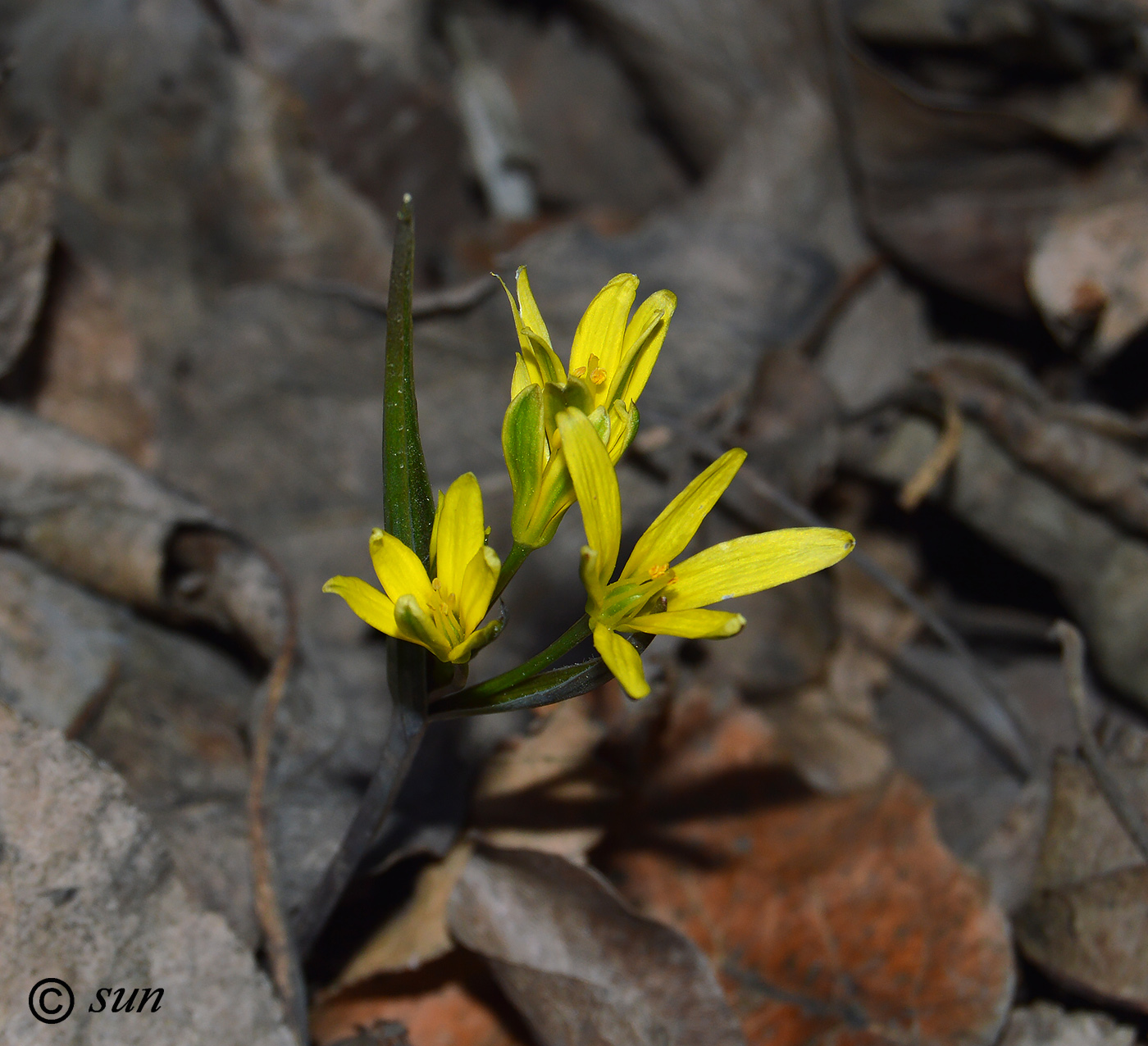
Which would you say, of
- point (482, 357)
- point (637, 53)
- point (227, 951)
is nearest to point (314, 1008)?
point (227, 951)

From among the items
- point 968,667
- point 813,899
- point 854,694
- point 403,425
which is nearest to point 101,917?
point 403,425

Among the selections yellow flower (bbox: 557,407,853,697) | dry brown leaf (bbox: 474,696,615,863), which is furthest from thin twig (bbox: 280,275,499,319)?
yellow flower (bbox: 557,407,853,697)

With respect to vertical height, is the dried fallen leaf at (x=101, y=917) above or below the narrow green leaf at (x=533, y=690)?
below

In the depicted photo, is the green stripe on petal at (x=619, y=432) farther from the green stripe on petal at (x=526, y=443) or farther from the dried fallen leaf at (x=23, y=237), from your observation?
the dried fallen leaf at (x=23, y=237)

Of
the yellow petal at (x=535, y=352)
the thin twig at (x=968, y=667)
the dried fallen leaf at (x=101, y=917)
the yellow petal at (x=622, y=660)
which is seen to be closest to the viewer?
the yellow petal at (x=622, y=660)

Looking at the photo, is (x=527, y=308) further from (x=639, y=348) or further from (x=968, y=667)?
(x=968, y=667)

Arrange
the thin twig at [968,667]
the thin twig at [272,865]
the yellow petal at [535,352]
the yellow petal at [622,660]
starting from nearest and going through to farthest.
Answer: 1. the yellow petal at [622,660]
2. the yellow petal at [535,352]
3. the thin twig at [272,865]
4. the thin twig at [968,667]

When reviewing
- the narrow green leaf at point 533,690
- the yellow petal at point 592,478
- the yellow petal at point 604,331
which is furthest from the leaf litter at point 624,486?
the yellow petal at point 604,331
